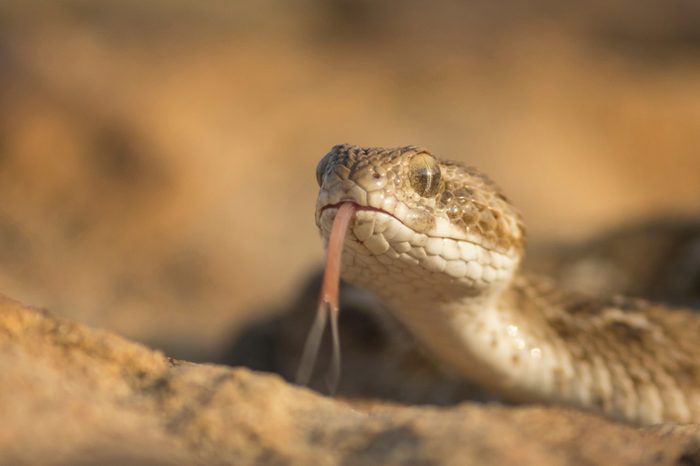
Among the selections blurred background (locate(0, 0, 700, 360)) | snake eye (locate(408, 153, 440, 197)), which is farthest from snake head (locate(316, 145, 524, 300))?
blurred background (locate(0, 0, 700, 360))

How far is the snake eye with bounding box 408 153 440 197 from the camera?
4.27m

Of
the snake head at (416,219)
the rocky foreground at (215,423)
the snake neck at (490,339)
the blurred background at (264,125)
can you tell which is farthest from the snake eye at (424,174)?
the blurred background at (264,125)

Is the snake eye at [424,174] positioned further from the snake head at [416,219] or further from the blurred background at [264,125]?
the blurred background at [264,125]

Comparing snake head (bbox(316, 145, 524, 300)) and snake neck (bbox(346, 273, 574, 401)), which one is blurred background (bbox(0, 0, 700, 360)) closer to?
snake neck (bbox(346, 273, 574, 401))

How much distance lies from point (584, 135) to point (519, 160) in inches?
58.9

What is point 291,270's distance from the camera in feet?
31.9

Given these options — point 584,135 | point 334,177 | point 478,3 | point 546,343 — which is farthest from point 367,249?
point 478,3

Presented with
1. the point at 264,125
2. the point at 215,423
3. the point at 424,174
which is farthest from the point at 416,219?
the point at 264,125

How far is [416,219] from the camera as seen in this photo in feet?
13.6

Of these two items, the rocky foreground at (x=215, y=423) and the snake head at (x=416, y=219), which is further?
the snake head at (x=416, y=219)

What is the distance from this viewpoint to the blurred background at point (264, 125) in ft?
29.9

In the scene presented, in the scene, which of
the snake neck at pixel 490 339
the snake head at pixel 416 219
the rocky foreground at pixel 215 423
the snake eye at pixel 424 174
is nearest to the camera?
the rocky foreground at pixel 215 423

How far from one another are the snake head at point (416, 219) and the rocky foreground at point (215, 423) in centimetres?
137

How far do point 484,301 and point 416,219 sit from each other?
2.67 feet
